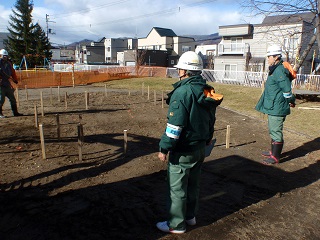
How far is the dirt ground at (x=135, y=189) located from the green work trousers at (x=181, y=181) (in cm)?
24

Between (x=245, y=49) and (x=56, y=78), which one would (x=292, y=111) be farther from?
(x=245, y=49)

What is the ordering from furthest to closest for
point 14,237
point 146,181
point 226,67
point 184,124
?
point 226,67, point 146,181, point 14,237, point 184,124

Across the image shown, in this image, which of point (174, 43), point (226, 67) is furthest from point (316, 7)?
point (174, 43)

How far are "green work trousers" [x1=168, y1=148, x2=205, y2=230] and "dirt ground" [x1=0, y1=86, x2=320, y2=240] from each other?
0.80 ft

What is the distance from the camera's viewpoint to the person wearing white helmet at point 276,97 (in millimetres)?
4879

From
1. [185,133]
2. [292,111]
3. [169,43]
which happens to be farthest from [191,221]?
[169,43]

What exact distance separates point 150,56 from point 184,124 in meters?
45.8

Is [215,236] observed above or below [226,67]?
below

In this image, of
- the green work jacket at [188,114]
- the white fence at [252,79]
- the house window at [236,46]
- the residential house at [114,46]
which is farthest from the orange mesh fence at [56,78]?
the residential house at [114,46]

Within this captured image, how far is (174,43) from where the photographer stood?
2111 inches

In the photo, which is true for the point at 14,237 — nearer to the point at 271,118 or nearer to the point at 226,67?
the point at 271,118

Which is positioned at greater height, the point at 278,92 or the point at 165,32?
the point at 165,32

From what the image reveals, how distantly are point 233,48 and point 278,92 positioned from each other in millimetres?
27188

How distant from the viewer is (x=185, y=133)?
2732 mm
